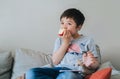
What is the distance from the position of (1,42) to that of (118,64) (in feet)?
3.64

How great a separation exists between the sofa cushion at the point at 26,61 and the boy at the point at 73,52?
286mm

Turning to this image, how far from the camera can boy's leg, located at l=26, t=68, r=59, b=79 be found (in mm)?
1623

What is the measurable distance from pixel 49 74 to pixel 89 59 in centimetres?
29

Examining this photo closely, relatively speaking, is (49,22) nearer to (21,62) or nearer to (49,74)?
(21,62)

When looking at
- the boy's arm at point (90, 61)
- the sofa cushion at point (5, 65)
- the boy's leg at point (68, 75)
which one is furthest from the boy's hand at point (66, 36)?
the sofa cushion at point (5, 65)

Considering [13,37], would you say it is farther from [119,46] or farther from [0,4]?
[119,46]

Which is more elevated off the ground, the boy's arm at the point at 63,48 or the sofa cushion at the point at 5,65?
the boy's arm at the point at 63,48

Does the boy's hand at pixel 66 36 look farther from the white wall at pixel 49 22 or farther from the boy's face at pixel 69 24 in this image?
the white wall at pixel 49 22

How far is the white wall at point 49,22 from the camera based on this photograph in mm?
2441

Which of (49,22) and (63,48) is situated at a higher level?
(49,22)

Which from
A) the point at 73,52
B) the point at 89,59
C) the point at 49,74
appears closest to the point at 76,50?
the point at 73,52

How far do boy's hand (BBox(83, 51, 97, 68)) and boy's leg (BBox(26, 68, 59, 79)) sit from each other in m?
0.20

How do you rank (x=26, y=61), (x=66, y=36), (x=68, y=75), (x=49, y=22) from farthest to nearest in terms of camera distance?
(x=49, y=22), (x=26, y=61), (x=66, y=36), (x=68, y=75)

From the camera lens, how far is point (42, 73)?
167 cm
